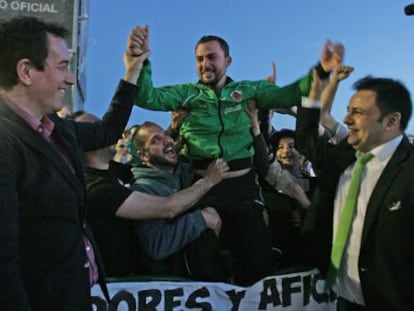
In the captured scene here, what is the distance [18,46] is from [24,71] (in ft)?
0.26

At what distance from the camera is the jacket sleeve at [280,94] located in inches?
143

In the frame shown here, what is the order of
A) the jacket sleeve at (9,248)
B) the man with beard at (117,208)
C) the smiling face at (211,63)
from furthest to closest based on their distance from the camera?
the smiling face at (211,63)
the man with beard at (117,208)
the jacket sleeve at (9,248)

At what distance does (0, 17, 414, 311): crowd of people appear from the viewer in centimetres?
183

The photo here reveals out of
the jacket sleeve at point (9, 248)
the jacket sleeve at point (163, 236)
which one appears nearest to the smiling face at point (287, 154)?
the jacket sleeve at point (163, 236)

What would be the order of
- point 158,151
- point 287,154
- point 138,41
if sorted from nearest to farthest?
1. point 138,41
2. point 158,151
3. point 287,154

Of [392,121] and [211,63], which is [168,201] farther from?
[392,121]

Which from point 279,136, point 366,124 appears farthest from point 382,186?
point 279,136

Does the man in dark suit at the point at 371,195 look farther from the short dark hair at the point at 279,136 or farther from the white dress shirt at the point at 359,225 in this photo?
the short dark hair at the point at 279,136

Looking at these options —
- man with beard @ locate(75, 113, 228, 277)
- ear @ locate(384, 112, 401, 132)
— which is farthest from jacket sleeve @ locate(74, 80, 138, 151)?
ear @ locate(384, 112, 401, 132)

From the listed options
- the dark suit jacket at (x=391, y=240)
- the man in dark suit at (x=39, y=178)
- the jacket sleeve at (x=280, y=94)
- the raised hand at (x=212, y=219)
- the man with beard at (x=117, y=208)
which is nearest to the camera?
the man in dark suit at (x=39, y=178)

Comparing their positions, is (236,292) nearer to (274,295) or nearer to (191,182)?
(274,295)

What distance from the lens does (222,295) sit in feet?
11.3

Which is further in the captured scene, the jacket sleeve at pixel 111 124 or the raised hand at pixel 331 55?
the raised hand at pixel 331 55

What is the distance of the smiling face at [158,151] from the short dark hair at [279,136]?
5.56ft
